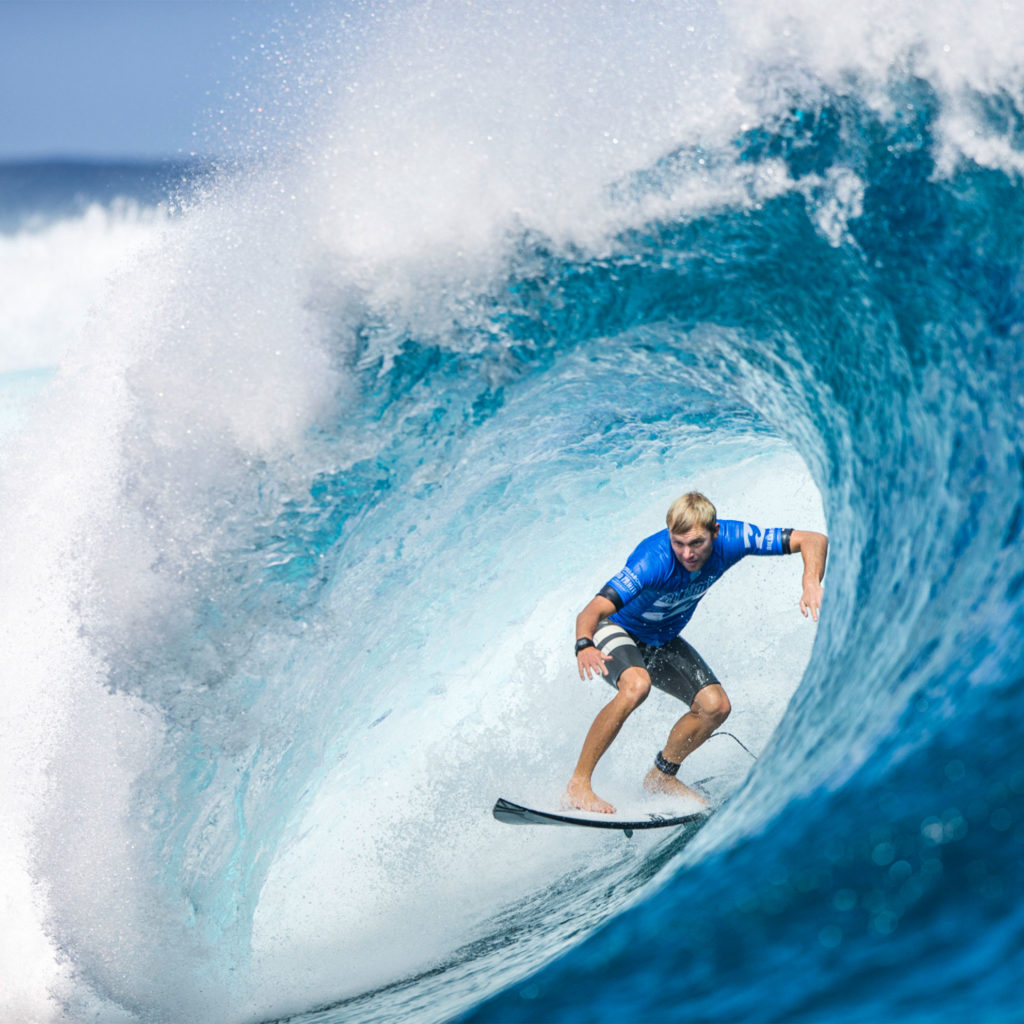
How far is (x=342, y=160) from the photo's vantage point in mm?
3705

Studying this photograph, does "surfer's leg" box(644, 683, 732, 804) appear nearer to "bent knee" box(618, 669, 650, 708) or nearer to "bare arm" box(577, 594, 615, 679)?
"bent knee" box(618, 669, 650, 708)

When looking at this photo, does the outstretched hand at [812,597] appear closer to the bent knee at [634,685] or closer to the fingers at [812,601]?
the fingers at [812,601]

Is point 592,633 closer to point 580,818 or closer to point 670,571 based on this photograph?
point 670,571

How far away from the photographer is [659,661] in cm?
437

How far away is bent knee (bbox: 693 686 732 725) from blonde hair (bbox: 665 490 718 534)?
0.73 meters

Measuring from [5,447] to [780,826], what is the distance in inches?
162

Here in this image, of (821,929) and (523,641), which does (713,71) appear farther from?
(523,641)

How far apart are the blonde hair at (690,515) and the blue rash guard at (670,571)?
168mm

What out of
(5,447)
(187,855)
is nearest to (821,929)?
(187,855)

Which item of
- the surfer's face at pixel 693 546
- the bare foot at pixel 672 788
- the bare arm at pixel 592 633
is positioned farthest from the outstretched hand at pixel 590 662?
the bare foot at pixel 672 788

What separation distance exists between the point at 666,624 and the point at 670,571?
37cm

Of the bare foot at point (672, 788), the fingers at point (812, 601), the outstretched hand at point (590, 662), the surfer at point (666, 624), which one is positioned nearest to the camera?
the fingers at point (812, 601)

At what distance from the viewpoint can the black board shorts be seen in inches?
162

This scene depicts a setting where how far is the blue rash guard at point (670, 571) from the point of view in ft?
13.1
